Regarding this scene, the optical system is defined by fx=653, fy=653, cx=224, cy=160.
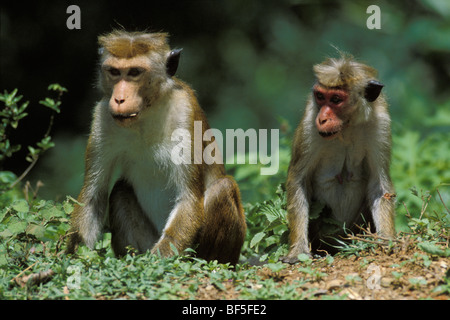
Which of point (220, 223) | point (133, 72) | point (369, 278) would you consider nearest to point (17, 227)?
point (133, 72)

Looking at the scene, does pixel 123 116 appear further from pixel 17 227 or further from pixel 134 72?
pixel 17 227

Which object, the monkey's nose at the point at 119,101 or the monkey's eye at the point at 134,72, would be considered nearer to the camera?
the monkey's nose at the point at 119,101

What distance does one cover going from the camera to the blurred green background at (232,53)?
1173 cm

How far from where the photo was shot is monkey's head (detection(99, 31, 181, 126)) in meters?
5.93

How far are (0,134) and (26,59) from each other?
5.01 m

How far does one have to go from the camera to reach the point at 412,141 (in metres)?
8.89

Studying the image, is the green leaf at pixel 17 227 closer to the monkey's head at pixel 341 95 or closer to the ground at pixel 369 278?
the ground at pixel 369 278

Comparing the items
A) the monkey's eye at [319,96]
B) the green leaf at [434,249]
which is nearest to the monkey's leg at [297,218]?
the monkey's eye at [319,96]

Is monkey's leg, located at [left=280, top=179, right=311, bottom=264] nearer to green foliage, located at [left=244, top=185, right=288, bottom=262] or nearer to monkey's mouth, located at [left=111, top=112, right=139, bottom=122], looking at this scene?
green foliage, located at [left=244, top=185, right=288, bottom=262]

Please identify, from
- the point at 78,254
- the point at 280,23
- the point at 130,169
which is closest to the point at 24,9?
the point at 280,23

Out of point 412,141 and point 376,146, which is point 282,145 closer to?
point 412,141

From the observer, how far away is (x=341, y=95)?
6395 mm

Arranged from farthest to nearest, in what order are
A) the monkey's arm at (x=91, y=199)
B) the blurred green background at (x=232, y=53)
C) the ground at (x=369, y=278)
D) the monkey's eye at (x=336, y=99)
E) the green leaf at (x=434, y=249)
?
the blurred green background at (x=232, y=53)
the monkey's arm at (x=91, y=199)
the monkey's eye at (x=336, y=99)
the green leaf at (x=434, y=249)
the ground at (x=369, y=278)

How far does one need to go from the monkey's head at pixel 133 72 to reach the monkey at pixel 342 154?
153cm
